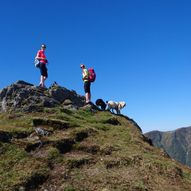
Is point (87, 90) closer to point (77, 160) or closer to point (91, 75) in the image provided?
point (91, 75)

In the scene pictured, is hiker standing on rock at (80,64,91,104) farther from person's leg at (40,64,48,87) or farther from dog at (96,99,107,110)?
person's leg at (40,64,48,87)

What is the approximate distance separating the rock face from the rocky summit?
0.94m

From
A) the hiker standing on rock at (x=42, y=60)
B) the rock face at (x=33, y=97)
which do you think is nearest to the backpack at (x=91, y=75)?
the rock face at (x=33, y=97)

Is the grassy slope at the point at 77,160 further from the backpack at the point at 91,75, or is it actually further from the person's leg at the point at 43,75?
the backpack at the point at 91,75

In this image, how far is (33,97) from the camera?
30.2 m

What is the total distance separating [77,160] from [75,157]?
2.06 feet

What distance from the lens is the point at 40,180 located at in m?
17.1

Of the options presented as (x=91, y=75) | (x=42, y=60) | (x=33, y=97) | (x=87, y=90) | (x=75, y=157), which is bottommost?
(x=75, y=157)

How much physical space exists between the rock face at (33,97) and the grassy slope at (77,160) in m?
3.78

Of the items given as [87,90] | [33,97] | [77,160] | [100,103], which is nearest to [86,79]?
[87,90]

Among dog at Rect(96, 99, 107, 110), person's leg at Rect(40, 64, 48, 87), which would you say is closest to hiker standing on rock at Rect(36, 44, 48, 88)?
person's leg at Rect(40, 64, 48, 87)

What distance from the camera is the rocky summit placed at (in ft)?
55.7

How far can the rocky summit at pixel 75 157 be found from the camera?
1697cm

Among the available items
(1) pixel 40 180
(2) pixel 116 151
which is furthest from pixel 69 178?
(2) pixel 116 151
